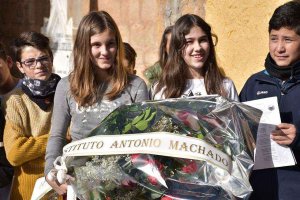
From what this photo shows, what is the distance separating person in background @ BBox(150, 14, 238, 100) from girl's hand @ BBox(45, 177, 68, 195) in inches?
32.3

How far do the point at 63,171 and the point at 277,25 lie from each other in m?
1.32

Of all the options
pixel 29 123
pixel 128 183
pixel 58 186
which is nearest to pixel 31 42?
pixel 29 123

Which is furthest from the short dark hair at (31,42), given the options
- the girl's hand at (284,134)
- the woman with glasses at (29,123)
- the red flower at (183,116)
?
the girl's hand at (284,134)

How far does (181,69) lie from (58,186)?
3.42 feet

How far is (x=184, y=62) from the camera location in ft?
11.2

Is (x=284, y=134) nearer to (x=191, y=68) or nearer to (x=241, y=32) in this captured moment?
(x=191, y=68)

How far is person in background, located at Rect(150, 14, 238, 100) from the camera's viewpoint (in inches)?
129

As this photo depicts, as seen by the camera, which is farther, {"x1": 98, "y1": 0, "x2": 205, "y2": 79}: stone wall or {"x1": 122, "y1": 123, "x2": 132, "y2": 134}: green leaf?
{"x1": 98, "y1": 0, "x2": 205, "y2": 79}: stone wall

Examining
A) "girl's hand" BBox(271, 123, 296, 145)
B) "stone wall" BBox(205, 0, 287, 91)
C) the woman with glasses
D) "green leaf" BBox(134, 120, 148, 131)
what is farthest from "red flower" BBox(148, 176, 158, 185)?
"stone wall" BBox(205, 0, 287, 91)


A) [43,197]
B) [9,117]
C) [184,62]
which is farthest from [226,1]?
[43,197]

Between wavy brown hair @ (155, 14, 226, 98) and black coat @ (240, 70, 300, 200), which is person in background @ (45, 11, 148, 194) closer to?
wavy brown hair @ (155, 14, 226, 98)

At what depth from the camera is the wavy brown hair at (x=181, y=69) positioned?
3274 mm

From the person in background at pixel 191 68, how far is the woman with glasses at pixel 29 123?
689 mm

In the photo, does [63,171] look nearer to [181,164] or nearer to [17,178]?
[181,164]
